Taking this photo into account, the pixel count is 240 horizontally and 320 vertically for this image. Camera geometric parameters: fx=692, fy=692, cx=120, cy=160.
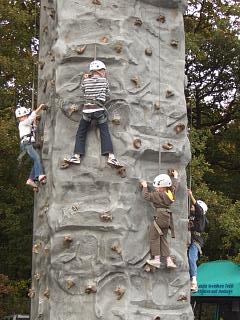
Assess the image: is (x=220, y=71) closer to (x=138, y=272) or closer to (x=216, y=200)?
(x=216, y=200)

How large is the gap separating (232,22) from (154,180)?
45.5ft

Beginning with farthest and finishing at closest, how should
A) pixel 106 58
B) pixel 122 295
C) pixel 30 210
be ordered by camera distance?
1. pixel 30 210
2. pixel 106 58
3. pixel 122 295

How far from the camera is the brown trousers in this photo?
30.0 ft

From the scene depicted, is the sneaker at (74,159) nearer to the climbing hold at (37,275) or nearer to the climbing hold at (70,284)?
the climbing hold at (70,284)

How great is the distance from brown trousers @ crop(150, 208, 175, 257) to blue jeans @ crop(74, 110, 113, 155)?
109cm

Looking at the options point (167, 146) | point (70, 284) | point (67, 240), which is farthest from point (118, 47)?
point (70, 284)

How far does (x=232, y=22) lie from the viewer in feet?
72.1

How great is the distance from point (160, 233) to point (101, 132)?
157cm

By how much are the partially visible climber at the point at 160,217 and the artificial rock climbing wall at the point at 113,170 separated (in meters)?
0.15

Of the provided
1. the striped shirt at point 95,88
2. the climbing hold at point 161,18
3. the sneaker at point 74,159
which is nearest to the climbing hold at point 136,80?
the striped shirt at point 95,88

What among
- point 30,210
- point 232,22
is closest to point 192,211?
point 30,210

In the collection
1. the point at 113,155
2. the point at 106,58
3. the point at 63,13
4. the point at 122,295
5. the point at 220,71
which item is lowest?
the point at 122,295

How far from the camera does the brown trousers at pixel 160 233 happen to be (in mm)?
9148

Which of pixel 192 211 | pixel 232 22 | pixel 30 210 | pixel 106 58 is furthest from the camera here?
pixel 232 22
